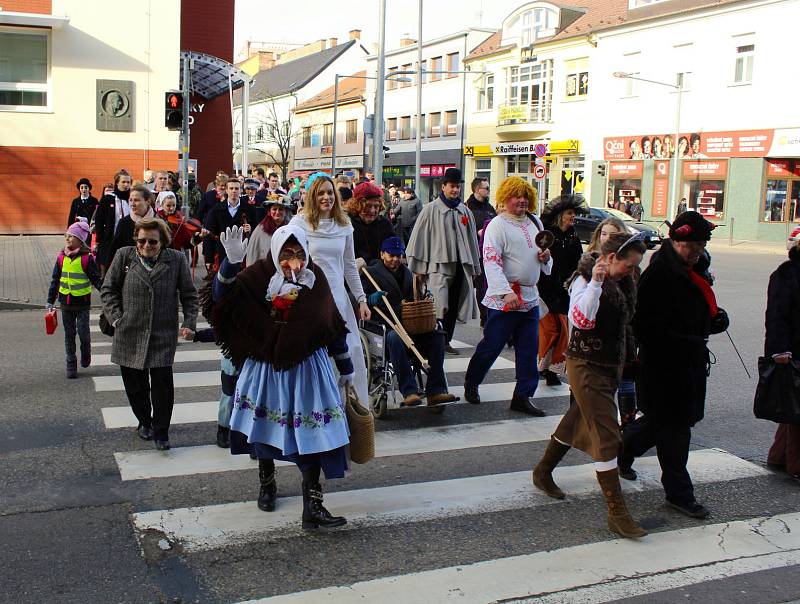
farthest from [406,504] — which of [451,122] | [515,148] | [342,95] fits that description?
[342,95]

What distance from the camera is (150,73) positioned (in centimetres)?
2327

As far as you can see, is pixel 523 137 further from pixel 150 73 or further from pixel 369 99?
pixel 150 73

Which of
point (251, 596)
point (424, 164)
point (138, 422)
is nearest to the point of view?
point (251, 596)

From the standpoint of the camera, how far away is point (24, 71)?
73.9 feet

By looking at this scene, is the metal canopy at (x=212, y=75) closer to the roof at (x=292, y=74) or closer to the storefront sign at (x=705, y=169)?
the storefront sign at (x=705, y=169)

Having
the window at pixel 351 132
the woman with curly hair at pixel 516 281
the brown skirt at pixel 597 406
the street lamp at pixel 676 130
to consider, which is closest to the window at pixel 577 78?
the street lamp at pixel 676 130

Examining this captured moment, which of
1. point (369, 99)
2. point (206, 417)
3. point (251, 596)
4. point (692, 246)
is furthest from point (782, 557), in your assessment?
point (369, 99)

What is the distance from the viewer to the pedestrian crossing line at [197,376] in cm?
802

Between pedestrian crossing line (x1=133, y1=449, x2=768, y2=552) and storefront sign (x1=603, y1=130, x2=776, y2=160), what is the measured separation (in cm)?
3103

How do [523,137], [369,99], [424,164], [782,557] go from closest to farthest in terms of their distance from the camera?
[782,557] < [523,137] < [424,164] < [369,99]

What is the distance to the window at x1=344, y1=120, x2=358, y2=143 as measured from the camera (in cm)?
6594

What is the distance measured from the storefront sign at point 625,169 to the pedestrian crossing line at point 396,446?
3474 cm

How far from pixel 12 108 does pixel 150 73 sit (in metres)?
3.67

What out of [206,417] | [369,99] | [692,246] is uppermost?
[369,99]
